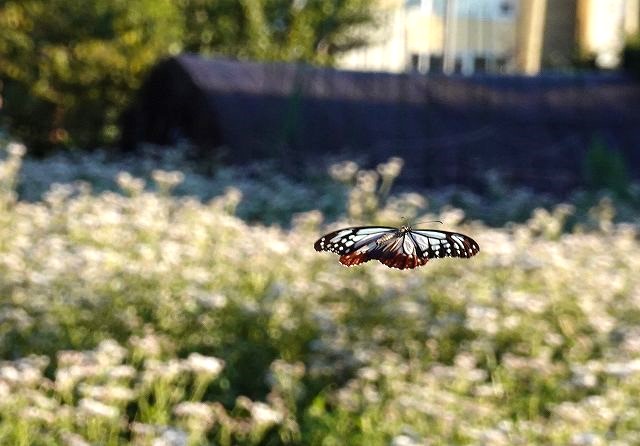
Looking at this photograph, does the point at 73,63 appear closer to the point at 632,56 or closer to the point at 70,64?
the point at 70,64

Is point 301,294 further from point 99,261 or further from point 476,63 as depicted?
point 476,63

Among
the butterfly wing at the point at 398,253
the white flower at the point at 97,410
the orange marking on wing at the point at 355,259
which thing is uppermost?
the butterfly wing at the point at 398,253

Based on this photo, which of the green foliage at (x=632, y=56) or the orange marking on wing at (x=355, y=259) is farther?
the green foliage at (x=632, y=56)

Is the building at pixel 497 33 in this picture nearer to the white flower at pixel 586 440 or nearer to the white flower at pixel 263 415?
the white flower at pixel 263 415

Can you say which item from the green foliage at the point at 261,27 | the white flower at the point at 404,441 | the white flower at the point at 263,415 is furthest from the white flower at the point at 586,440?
the green foliage at the point at 261,27

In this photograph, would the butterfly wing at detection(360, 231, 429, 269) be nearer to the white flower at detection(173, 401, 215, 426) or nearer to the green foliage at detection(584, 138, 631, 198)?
the white flower at detection(173, 401, 215, 426)

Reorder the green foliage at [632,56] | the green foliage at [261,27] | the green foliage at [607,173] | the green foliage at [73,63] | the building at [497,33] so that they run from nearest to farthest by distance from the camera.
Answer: the green foliage at [607,173], the green foliage at [73,63], the green foliage at [632,56], the green foliage at [261,27], the building at [497,33]

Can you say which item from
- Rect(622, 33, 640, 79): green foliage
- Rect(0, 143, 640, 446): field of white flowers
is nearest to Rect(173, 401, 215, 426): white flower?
Rect(0, 143, 640, 446): field of white flowers
